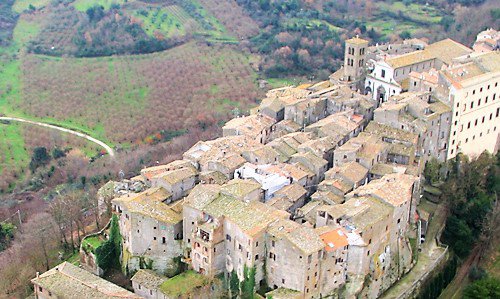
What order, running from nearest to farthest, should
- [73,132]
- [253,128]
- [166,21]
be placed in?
[253,128] → [73,132] → [166,21]

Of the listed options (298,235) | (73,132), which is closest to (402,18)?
(73,132)

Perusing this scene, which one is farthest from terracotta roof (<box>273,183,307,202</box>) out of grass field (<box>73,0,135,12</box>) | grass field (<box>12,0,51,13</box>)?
grass field (<box>12,0,51,13</box>)

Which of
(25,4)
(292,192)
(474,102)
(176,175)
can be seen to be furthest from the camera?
(25,4)

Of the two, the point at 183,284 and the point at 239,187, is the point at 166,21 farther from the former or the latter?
the point at 183,284

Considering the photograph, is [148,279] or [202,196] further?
[202,196]

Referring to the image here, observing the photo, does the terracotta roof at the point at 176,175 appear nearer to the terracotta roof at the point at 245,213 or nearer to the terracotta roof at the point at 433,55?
the terracotta roof at the point at 245,213

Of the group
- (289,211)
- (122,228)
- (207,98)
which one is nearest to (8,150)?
(207,98)
